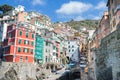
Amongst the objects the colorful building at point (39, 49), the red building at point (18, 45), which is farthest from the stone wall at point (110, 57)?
the colorful building at point (39, 49)

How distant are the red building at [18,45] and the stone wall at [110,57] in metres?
42.5

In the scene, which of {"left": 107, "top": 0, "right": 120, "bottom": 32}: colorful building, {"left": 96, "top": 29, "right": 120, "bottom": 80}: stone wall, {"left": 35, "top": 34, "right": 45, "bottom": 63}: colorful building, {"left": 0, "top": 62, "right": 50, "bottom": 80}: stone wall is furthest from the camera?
{"left": 35, "top": 34, "right": 45, "bottom": 63}: colorful building

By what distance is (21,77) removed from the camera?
56.9 meters

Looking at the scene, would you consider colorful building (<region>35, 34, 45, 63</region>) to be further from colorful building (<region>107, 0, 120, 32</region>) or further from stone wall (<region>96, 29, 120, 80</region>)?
stone wall (<region>96, 29, 120, 80</region>)

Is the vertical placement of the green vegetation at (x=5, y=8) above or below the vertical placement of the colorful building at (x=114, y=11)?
above

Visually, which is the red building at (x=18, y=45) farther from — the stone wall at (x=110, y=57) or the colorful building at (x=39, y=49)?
the stone wall at (x=110, y=57)

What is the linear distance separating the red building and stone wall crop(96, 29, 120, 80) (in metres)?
42.5

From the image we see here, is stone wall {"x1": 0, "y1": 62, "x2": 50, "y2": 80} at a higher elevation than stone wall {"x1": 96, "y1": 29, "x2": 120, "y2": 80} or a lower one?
lower

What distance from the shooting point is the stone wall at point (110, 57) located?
1684cm

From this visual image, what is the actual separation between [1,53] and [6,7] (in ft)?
172

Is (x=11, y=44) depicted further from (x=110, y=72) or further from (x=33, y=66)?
(x=110, y=72)

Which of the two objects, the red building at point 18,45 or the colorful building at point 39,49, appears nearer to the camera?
the red building at point 18,45

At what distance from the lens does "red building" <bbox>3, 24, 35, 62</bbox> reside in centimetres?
6222

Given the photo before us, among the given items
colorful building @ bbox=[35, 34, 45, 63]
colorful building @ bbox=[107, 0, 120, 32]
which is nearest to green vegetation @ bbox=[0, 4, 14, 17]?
colorful building @ bbox=[35, 34, 45, 63]
